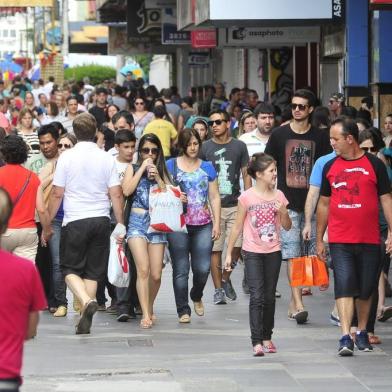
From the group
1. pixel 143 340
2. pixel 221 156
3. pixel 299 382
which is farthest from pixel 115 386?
pixel 221 156

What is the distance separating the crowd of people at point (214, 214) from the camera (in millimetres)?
11062

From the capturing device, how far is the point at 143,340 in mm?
12016

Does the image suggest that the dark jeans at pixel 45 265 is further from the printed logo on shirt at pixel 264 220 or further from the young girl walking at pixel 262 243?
the printed logo on shirt at pixel 264 220

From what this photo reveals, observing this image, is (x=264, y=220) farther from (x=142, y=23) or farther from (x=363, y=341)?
(x=142, y=23)

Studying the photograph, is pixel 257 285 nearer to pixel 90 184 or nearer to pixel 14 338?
pixel 90 184

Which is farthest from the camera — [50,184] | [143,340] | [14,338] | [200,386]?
[50,184]

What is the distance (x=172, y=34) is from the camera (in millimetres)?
34906

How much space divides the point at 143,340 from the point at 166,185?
4.75 feet

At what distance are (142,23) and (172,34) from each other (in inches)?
164

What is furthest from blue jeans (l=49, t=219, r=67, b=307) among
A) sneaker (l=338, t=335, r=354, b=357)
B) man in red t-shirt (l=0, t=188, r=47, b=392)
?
man in red t-shirt (l=0, t=188, r=47, b=392)

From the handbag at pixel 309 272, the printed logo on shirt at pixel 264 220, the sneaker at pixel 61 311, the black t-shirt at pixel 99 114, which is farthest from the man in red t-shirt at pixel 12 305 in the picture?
the black t-shirt at pixel 99 114

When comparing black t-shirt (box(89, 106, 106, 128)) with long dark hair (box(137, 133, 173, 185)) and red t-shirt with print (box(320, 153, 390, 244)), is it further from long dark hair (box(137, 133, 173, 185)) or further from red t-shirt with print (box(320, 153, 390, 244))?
red t-shirt with print (box(320, 153, 390, 244))

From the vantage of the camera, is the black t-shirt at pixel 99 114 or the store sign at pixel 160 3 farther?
the store sign at pixel 160 3

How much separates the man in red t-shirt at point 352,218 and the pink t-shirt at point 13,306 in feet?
15.9
